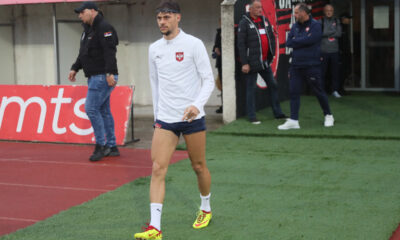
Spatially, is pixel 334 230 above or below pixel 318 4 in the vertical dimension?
below

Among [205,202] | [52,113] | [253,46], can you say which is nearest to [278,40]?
[253,46]

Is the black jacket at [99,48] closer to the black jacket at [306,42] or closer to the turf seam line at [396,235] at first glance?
the black jacket at [306,42]

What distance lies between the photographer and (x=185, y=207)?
682 cm

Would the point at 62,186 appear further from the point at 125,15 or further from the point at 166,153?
the point at 125,15

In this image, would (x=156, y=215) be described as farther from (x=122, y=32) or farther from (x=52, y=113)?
(x=122, y=32)

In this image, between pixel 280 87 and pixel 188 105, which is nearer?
pixel 188 105

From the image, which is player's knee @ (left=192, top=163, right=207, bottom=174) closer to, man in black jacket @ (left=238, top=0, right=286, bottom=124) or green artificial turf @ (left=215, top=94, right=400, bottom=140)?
green artificial turf @ (left=215, top=94, right=400, bottom=140)

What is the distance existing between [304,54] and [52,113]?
426cm

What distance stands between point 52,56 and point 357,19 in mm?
7709

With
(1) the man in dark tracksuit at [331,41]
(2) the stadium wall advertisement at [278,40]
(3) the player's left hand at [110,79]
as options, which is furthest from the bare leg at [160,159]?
(1) the man in dark tracksuit at [331,41]

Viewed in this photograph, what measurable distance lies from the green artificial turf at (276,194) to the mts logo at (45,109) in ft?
7.04

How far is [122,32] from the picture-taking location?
1675 centimetres

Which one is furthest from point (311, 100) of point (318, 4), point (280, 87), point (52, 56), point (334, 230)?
point (334, 230)

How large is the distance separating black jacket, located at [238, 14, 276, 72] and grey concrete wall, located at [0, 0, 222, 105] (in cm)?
384
